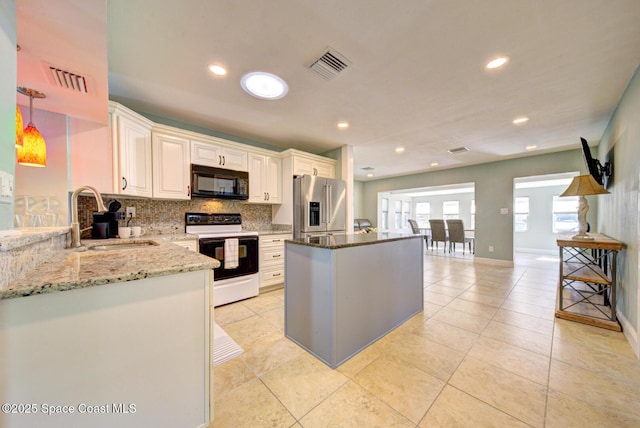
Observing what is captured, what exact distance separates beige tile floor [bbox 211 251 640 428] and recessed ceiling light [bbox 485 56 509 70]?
236 cm

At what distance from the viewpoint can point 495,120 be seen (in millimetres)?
3072

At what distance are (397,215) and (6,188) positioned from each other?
947 centimetres

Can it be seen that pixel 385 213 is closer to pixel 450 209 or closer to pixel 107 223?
pixel 450 209

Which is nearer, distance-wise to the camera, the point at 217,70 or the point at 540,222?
the point at 217,70

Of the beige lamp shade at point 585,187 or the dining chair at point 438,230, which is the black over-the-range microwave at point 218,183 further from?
the dining chair at point 438,230

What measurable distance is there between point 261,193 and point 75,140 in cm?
204

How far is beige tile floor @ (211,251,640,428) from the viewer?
1264mm

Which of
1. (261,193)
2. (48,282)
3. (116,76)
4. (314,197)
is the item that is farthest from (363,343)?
(116,76)

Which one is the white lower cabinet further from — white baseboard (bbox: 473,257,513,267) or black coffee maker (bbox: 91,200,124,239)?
white baseboard (bbox: 473,257,513,267)

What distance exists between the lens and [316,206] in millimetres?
3725

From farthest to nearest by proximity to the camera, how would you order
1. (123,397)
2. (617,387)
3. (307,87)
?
1. (307,87)
2. (617,387)
3. (123,397)

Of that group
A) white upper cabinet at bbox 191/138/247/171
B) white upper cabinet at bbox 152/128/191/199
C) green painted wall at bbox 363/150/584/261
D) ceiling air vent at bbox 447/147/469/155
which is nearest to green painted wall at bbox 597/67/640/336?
ceiling air vent at bbox 447/147/469/155

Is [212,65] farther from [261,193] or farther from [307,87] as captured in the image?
[261,193]

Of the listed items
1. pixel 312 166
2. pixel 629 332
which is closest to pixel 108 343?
pixel 312 166
